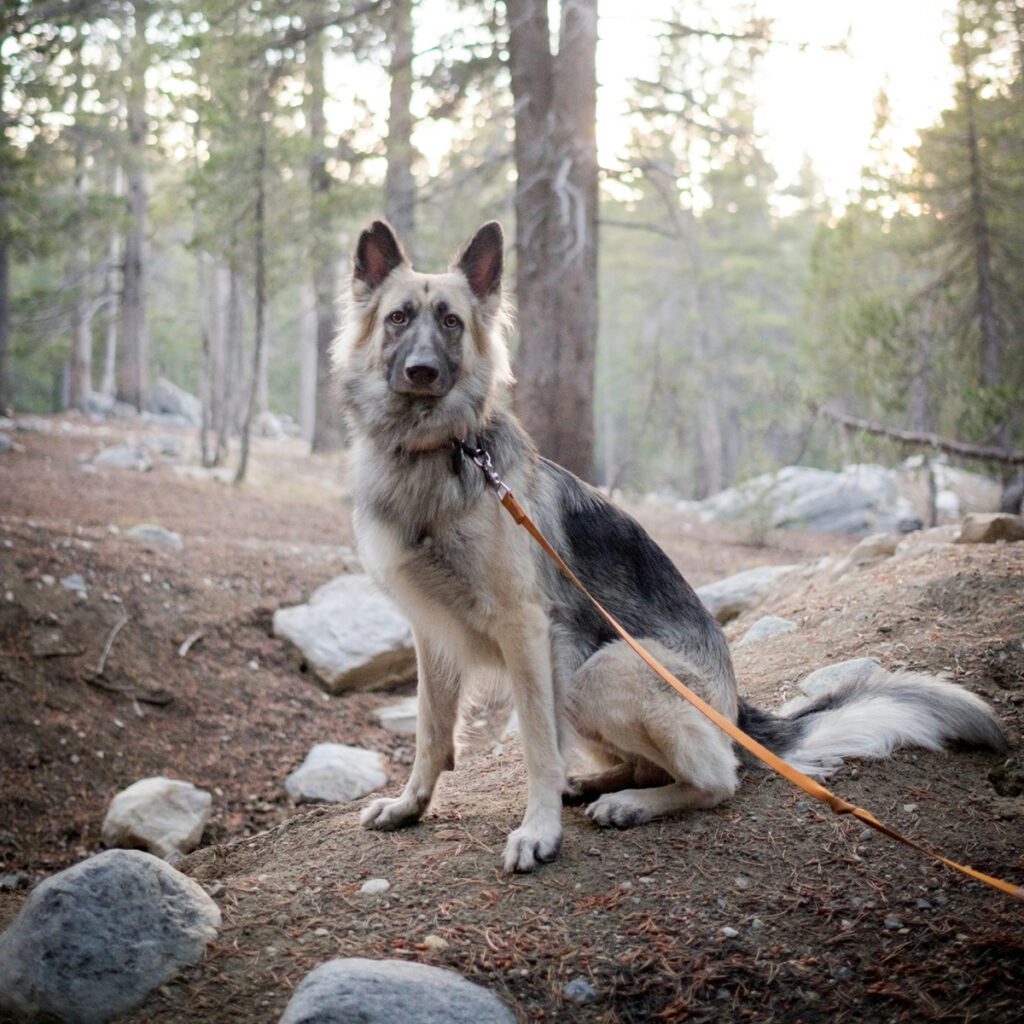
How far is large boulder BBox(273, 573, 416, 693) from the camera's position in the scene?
6961 millimetres

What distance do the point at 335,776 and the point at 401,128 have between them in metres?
7.78

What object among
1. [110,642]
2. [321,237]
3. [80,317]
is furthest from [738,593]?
[80,317]

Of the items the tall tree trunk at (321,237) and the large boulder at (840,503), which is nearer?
the tall tree trunk at (321,237)

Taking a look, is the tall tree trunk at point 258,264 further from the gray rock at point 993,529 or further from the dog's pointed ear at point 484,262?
the gray rock at point 993,529

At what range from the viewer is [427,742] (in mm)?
3891

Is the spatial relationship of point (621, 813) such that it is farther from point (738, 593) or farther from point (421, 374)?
point (738, 593)

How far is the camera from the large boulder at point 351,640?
696cm

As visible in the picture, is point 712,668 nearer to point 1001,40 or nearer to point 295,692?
point 295,692

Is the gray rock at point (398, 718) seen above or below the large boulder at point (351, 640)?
below

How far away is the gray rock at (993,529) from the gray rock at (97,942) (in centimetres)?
613

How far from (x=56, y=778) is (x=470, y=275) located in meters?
3.79

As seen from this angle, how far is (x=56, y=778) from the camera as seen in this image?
17.1 ft

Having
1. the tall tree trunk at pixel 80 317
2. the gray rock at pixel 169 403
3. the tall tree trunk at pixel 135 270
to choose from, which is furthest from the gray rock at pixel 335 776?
the gray rock at pixel 169 403

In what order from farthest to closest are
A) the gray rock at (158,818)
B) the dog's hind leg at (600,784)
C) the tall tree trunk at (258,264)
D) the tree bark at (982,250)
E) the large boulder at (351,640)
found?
1. the tree bark at (982,250)
2. the tall tree trunk at (258,264)
3. the large boulder at (351,640)
4. the gray rock at (158,818)
5. the dog's hind leg at (600,784)
